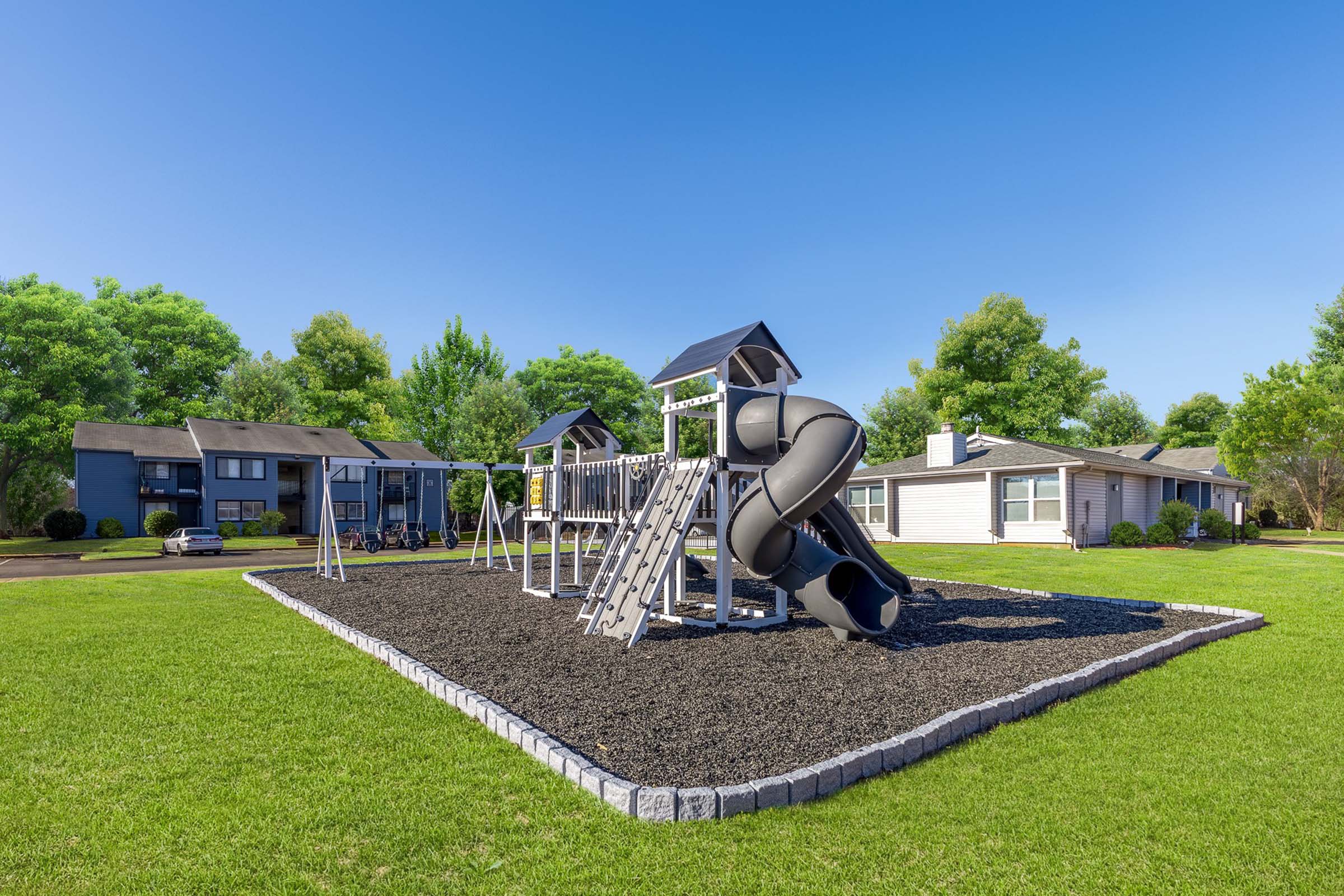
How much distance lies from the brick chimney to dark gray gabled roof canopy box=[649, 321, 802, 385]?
1986 centimetres

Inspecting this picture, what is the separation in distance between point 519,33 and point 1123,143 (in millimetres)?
15668

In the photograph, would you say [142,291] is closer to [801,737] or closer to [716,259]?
[716,259]

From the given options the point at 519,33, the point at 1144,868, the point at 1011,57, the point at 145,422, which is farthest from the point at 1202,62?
the point at 145,422

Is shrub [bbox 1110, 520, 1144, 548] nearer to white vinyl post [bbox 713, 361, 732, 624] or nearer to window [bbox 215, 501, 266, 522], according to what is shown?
white vinyl post [bbox 713, 361, 732, 624]

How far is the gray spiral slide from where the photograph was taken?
7547mm

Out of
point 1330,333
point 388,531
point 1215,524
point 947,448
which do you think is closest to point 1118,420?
point 1330,333

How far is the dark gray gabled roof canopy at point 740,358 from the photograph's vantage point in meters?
10.1

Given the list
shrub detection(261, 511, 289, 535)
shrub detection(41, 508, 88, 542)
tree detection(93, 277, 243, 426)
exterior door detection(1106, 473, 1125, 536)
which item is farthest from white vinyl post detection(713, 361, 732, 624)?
tree detection(93, 277, 243, 426)

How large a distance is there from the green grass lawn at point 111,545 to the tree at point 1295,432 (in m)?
46.8

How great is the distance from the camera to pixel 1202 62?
52.4 ft

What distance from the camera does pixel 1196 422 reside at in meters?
63.3

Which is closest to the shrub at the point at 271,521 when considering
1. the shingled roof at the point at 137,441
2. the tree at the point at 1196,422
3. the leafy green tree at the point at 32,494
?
the shingled roof at the point at 137,441

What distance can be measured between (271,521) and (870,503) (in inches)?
1256

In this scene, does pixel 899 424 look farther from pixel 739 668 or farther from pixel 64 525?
pixel 64 525
